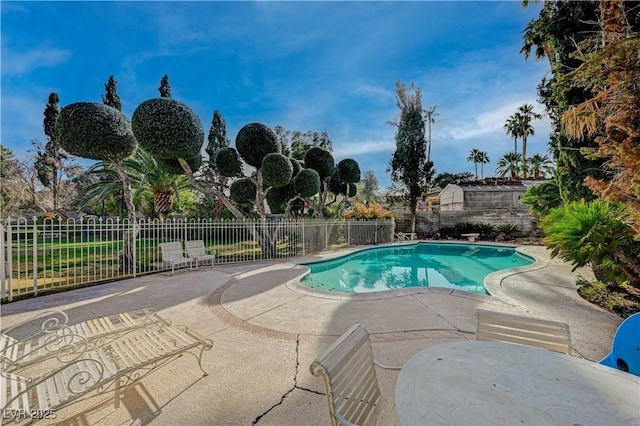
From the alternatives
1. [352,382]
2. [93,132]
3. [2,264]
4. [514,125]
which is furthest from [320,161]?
[514,125]

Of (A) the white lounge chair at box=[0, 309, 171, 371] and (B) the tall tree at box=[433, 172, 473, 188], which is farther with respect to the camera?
(B) the tall tree at box=[433, 172, 473, 188]

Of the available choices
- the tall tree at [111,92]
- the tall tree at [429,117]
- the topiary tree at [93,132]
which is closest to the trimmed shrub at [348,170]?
the tall tree at [429,117]

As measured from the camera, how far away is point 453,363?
1.68m

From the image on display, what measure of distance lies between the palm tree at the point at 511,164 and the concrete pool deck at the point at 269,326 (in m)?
36.5

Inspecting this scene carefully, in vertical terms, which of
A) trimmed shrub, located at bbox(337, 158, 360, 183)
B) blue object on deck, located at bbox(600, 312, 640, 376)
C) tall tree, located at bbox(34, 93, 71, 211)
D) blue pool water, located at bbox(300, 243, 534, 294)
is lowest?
blue pool water, located at bbox(300, 243, 534, 294)

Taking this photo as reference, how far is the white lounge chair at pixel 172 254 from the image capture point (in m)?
8.23

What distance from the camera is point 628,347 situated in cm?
204

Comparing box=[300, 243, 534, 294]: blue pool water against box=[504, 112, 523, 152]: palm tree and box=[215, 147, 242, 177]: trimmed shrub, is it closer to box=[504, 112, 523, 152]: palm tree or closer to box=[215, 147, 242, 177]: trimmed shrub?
box=[215, 147, 242, 177]: trimmed shrub

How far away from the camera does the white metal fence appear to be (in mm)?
5871

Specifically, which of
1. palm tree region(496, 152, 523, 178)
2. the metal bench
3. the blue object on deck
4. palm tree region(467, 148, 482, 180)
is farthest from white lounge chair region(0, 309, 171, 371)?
palm tree region(467, 148, 482, 180)

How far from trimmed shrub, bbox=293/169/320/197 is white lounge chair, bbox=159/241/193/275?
5837mm

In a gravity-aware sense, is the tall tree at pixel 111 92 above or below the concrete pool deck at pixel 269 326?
above

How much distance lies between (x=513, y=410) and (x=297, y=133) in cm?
2236

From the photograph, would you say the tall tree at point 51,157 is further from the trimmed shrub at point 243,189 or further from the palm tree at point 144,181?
the trimmed shrub at point 243,189
